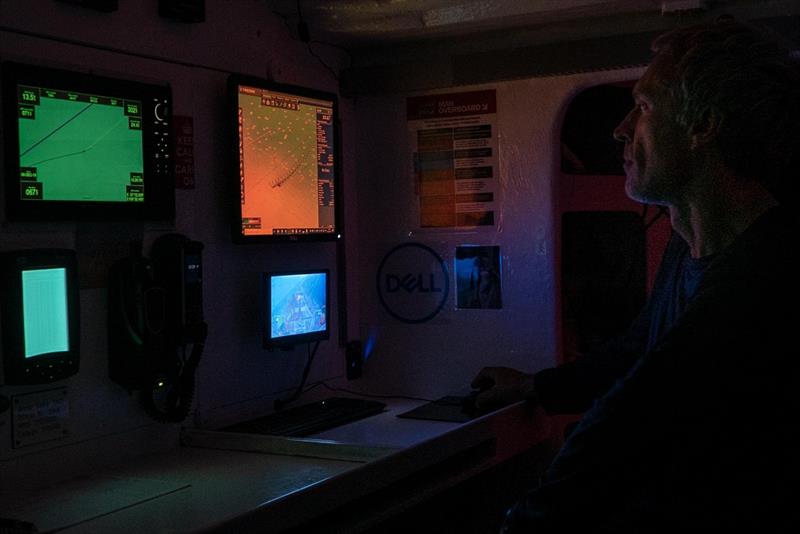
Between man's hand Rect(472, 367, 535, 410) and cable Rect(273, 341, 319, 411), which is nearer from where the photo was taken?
man's hand Rect(472, 367, 535, 410)

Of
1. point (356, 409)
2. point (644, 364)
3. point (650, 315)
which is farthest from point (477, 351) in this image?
point (644, 364)

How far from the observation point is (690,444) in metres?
1.29

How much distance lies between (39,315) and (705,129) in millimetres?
1468

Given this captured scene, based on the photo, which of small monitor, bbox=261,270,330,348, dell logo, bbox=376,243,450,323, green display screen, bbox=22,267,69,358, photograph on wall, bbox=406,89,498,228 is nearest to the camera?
green display screen, bbox=22,267,69,358

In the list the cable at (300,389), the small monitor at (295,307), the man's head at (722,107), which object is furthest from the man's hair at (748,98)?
the cable at (300,389)

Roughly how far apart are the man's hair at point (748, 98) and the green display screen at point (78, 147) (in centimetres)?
136

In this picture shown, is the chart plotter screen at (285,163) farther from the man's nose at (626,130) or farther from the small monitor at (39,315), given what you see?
the man's nose at (626,130)

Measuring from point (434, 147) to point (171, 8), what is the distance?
3.35 feet

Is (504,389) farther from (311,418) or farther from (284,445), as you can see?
(284,445)

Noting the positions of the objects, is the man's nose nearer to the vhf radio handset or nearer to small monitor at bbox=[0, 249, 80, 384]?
the vhf radio handset

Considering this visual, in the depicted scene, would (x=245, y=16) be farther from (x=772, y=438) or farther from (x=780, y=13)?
(x=772, y=438)

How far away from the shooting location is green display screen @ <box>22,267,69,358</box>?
2.05 metres

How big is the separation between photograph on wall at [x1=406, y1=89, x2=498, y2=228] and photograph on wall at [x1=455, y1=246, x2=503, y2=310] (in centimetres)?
9

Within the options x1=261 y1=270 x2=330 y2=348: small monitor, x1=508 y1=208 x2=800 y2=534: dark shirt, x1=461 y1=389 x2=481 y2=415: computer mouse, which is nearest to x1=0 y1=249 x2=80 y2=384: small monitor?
x1=261 y1=270 x2=330 y2=348: small monitor
